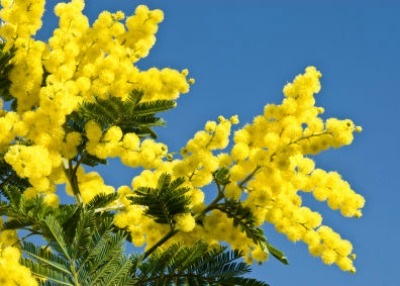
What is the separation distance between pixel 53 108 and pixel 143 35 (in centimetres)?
145

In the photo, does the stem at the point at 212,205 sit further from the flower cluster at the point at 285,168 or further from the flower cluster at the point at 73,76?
the flower cluster at the point at 73,76

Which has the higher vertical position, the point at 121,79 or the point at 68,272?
the point at 121,79

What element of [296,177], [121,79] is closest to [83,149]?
[121,79]

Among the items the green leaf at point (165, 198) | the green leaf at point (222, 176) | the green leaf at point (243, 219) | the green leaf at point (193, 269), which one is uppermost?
the green leaf at point (222, 176)

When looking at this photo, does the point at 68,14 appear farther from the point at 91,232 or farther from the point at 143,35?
the point at 91,232

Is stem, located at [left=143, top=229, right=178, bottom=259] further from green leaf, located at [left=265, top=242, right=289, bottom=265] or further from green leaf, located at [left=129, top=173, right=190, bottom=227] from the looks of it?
green leaf, located at [left=265, top=242, right=289, bottom=265]

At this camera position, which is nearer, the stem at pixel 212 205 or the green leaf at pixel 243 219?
the green leaf at pixel 243 219

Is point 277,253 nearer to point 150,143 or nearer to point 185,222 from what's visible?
point 185,222

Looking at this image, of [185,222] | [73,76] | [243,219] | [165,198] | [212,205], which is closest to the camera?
[165,198]

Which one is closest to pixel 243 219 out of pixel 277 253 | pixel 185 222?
pixel 277 253

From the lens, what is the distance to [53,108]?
610cm

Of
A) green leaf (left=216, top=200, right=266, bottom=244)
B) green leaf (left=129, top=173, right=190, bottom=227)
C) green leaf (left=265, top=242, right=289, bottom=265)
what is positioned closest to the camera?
green leaf (left=129, top=173, right=190, bottom=227)

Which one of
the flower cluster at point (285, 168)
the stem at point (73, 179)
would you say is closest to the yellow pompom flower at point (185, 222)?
the flower cluster at point (285, 168)

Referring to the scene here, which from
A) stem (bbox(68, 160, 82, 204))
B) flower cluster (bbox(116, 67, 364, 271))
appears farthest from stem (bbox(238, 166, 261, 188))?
stem (bbox(68, 160, 82, 204))
